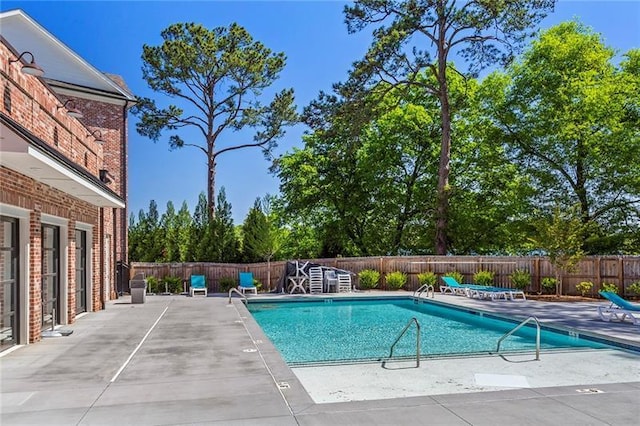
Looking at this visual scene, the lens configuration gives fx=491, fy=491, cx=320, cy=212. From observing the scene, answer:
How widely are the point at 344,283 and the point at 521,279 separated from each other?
6.50 metres

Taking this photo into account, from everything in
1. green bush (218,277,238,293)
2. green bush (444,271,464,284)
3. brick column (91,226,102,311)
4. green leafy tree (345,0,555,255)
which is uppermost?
green leafy tree (345,0,555,255)

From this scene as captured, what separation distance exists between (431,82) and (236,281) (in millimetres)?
15680

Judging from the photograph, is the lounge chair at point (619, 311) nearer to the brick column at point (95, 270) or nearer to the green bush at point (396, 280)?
the green bush at point (396, 280)

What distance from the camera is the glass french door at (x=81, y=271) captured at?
40.2 ft

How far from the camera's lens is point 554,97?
80.5 feet

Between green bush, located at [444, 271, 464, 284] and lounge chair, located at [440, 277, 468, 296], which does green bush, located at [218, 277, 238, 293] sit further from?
green bush, located at [444, 271, 464, 284]

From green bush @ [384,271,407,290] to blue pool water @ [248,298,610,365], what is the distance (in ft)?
6.87

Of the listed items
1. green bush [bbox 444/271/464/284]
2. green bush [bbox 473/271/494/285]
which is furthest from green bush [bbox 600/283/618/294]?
green bush [bbox 444/271/464/284]

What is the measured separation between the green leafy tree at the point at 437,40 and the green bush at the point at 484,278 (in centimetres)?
414

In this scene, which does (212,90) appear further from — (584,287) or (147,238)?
(584,287)

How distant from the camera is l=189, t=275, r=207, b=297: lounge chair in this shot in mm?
18705

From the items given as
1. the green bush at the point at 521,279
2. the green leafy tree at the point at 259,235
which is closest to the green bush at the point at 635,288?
the green bush at the point at 521,279

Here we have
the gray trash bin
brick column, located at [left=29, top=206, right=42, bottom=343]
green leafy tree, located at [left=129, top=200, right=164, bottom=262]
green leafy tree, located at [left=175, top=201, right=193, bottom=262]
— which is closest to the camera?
brick column, located at [left=29, top=206, right=42, bottom=343]

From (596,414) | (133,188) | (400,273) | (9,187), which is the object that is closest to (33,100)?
(9,187)
